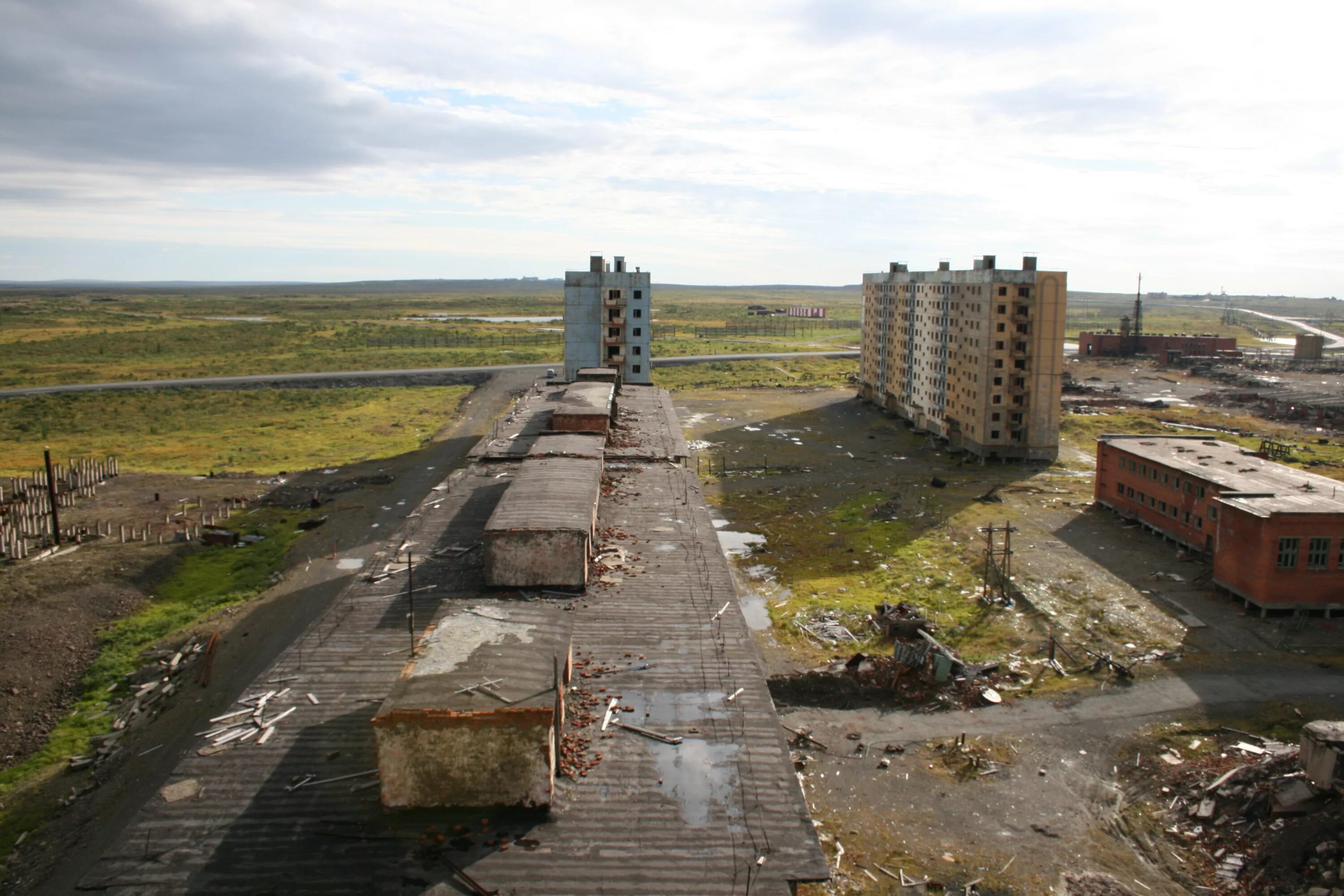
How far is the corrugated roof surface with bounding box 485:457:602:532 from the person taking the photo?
72.8 feet

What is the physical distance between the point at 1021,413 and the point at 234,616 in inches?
1908

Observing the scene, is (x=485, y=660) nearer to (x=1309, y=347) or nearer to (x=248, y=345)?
(x=248, y=345)

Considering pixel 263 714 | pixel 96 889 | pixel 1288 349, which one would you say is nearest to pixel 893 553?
pixel 263 714

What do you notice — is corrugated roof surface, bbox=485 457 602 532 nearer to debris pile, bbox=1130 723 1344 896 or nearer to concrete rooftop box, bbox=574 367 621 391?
debris pile, bbox=1130 723 1344 896

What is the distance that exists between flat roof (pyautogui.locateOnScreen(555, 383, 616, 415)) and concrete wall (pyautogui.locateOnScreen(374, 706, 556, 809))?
2559cm

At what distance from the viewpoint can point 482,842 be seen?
12.9 meters

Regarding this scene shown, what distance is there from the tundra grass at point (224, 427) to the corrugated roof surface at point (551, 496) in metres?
34.3

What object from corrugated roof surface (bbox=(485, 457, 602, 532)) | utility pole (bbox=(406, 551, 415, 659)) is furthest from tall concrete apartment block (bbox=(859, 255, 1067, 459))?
utility pole (bbox=(406, 551, 415, 659))

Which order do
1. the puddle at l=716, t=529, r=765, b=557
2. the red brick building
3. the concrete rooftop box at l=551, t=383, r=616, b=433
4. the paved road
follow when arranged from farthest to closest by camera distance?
1. the red brick building
2. the paved road
3. the puddle at l=716, t=529, r=765, b=557
4. the concrete rooftop box at l=551, t=383, r=616, b=433

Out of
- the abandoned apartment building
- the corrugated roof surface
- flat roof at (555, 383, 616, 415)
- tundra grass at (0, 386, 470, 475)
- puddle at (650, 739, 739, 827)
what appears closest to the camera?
the abandoned apartment building

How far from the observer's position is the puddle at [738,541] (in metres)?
41.3

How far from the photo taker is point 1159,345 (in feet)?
420

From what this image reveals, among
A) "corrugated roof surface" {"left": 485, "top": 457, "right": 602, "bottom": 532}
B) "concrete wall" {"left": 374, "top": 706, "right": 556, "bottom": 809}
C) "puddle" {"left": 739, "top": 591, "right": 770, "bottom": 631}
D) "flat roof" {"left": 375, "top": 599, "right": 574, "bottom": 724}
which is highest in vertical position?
"corrugated roof surface" {"left": 485, "top": 457, "right": 602, "bottom": 532}

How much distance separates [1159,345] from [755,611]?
383 ft
